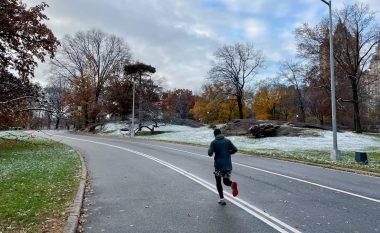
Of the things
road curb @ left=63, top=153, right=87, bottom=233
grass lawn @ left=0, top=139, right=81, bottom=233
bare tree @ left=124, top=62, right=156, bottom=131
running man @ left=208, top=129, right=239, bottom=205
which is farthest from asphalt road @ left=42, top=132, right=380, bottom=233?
bare tree @ left=124, top=62, right=156, bottom=131

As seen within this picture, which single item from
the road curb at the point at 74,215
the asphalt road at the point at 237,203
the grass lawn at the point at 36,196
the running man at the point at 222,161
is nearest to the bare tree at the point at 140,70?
the grass lawn at the point at 36,196

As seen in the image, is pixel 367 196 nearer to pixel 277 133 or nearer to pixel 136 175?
pixel 136 175

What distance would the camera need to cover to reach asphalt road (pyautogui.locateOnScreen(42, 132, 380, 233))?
688 centimetres

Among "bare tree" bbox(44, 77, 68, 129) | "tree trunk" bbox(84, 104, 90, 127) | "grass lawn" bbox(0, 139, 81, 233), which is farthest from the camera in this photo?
"tree trunk" bbox(84, 104, 90, 127)

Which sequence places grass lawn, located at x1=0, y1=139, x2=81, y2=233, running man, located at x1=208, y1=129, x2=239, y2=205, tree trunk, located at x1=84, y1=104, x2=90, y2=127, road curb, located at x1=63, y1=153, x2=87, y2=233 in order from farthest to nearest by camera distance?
tree trunk, located at x1=84, y1=104, x2=90, y2=127
running man, located at x1=208, y1=129, x2=239, y2=205
grass lawn, located at x1=0, y1=139, x2=81, y2=233
road curb, located at x1=63, y1=153, x2=87, y2=233

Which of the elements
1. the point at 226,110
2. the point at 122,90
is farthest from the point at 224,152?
the point at 226,110

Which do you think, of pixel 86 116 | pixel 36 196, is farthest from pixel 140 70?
pixel 36 196

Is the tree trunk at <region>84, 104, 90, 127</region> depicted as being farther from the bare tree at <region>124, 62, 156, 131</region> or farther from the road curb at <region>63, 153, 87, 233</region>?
the road curb at <region>63, 153, 87, 233</region>

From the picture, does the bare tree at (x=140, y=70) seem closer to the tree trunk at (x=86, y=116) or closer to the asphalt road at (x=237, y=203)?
the tree trunk at (x=86, y=116)

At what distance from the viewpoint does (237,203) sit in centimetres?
876

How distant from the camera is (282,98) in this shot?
3194 inches

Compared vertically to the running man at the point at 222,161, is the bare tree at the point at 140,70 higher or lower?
higher

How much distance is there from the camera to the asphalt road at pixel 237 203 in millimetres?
6879

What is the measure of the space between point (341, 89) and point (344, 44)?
12.1 m
